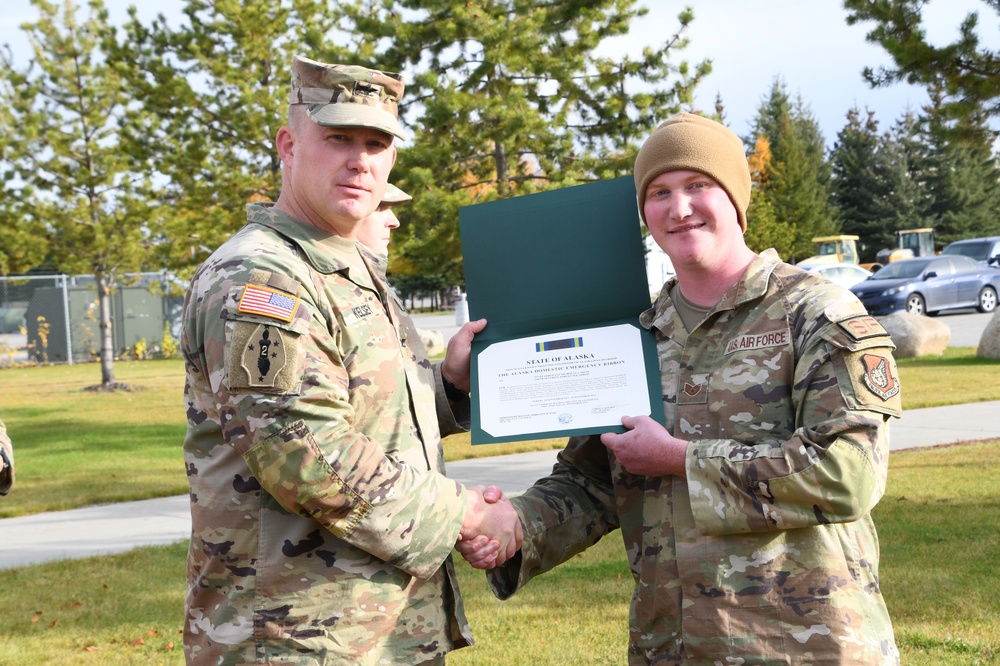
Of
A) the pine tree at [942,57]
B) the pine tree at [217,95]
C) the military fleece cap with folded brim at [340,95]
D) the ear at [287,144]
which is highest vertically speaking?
the pine tree at [217,95]

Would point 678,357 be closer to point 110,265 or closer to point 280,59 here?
point 280,59

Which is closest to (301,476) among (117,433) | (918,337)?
(117,433)

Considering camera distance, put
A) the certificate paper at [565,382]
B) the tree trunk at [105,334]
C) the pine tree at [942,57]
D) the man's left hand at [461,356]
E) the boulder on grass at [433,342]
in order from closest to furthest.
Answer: the certificate paper at [565,382] → the man's left hand at [461,356] → the pine tree at [942,57] → the tree trunk at [105,334] → the boulder on grass at [433,342]

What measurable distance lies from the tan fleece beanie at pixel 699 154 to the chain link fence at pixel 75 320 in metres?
24.7

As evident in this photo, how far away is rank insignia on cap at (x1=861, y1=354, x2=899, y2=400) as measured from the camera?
237cm

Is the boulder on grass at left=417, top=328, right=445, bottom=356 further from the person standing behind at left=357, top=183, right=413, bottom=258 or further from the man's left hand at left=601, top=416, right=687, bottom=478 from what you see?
the man's left hand at left=601, top=416, right=687, bottom=478

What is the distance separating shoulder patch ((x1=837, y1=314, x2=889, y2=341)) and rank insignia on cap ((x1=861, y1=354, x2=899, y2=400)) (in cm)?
5

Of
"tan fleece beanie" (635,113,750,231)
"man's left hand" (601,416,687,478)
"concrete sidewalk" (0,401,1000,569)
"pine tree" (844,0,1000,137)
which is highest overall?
"pine tree" (844,0,1000,137)

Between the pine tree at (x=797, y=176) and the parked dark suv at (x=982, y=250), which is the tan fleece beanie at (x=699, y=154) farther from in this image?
the pine tree at (x=797, y=176)

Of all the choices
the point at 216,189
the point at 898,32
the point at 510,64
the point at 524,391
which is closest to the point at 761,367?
the point at 524,391

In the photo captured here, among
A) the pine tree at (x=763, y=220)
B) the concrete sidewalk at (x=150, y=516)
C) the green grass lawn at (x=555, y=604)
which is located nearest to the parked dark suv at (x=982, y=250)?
the pine tree at (x=763, y=220)

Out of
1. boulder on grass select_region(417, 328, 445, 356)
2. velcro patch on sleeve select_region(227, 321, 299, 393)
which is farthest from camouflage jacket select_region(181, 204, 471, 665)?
boulder on grass select_region(417, 328, 445, 356)

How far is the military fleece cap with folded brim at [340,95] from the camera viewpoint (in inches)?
105

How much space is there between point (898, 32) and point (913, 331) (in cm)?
1235
